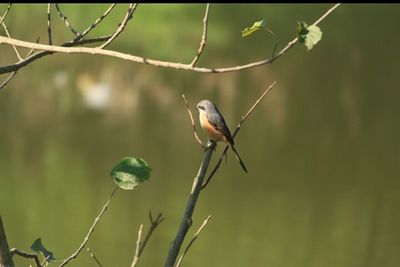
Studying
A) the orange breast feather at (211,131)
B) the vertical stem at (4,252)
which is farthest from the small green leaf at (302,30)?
the orange breast feather at (211,131)

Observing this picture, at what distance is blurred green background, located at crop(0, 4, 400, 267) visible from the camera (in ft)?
17.9

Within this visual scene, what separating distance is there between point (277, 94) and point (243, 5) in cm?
432

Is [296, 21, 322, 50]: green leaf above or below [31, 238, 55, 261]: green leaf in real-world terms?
above

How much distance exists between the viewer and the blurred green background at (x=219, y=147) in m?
5.44

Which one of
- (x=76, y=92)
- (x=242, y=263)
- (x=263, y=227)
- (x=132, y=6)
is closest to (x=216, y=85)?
(x=76, y=92)

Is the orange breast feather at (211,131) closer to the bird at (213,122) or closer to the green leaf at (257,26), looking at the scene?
the bird at (213,122)

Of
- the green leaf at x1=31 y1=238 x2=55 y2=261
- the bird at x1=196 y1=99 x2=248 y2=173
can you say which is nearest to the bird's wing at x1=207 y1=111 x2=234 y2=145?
the bird at x1=196 y1=99 x2=248 y2=173

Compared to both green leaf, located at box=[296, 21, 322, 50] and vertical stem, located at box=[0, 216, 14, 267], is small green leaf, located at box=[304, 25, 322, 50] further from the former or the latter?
vertical stem, located at box=[0, 216, 14, 267]

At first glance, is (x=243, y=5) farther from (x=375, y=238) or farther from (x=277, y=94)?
(x=375, y=238)

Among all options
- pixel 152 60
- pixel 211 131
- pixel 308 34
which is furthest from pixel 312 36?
pixel 211 131

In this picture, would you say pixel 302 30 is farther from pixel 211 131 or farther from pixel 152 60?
pixel 211 131

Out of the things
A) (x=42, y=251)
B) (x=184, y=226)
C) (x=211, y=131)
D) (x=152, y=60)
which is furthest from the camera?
(x=211, y=131)

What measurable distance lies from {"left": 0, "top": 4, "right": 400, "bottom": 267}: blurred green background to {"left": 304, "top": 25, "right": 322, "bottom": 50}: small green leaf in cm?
381

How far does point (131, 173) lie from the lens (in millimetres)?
818
